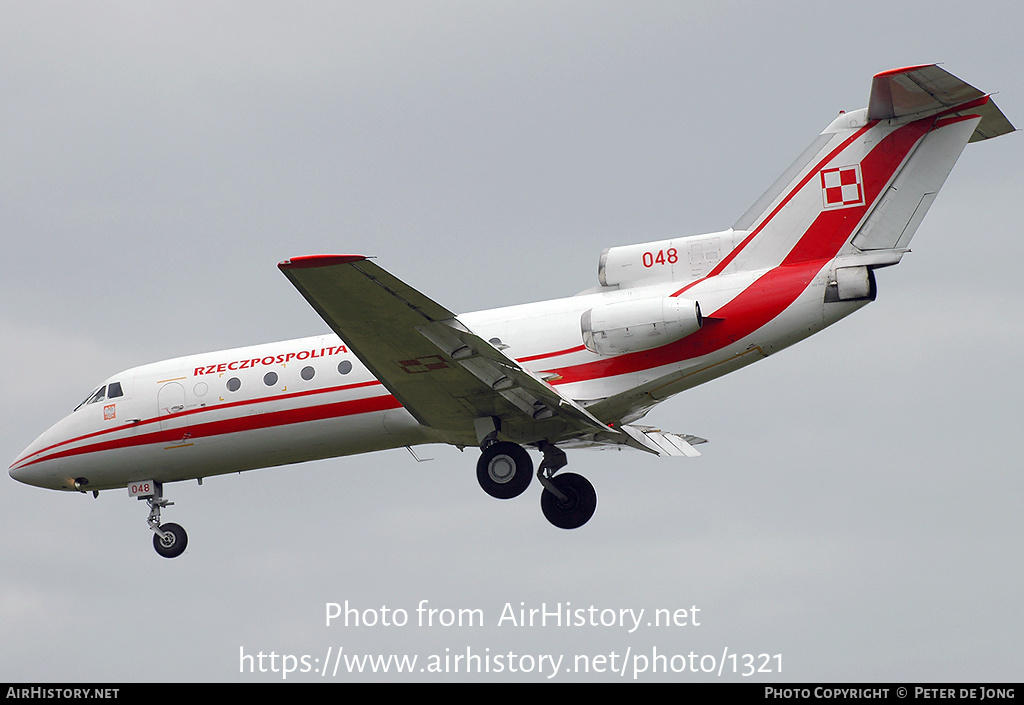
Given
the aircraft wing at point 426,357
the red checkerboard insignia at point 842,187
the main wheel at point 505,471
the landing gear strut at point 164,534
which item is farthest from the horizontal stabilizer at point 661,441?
the landing gear strut at point 164,534

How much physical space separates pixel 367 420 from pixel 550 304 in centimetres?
383

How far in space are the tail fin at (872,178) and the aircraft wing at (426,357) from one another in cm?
397

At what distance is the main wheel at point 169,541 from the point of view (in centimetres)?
2597

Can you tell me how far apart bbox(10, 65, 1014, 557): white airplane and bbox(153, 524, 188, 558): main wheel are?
4.90ft

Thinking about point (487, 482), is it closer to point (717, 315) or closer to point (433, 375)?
point (433, 375)

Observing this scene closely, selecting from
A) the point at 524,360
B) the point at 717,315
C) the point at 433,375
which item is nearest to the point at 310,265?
the point at 433,375

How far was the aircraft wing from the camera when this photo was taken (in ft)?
62.9

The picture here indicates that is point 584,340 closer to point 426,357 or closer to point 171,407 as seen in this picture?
point 426,357

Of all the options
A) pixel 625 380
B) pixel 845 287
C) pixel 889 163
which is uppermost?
pixel 889 163

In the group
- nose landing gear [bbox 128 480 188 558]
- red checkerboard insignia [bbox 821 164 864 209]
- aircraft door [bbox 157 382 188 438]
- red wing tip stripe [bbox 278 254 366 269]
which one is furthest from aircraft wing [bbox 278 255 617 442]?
nose landing gear [bbox 128 480 188 558]

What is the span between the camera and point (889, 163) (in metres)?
22.3

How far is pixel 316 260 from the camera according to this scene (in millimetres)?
18641

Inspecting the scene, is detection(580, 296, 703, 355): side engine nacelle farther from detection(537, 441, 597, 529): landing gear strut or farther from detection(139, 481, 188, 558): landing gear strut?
detection(139, 481, 188, 558): landing gear strut

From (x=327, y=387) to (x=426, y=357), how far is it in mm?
3437
